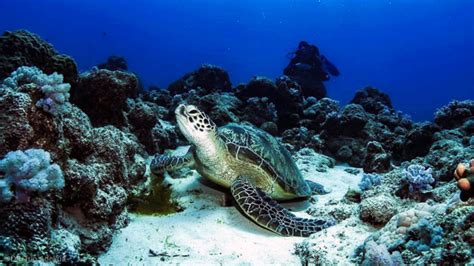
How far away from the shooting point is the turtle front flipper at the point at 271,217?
4753 mm

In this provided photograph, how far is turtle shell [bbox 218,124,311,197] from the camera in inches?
237

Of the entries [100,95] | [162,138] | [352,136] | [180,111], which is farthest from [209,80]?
[180,111]

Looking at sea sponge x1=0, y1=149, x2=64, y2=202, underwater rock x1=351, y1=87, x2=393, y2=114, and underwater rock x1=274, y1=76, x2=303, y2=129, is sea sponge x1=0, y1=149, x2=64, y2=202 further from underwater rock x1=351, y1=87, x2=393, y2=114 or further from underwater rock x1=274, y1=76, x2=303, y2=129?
underwater rock x1=351, y1=87, x2=393, y2=114

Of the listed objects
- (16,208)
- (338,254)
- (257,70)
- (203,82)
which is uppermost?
(257,70)

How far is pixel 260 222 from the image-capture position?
4918 mm

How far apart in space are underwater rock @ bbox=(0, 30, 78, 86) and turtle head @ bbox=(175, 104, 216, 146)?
337 centimetres

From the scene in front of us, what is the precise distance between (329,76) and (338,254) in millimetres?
17579

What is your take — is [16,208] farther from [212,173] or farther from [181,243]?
[212,173]

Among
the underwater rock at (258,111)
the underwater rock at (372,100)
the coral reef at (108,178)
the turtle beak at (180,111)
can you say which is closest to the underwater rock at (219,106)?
the underwater rock at (258,111)

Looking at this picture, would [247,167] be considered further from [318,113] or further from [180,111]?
[318,113]

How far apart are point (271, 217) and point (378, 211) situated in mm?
1523

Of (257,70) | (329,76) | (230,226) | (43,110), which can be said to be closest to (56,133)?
(43,110)

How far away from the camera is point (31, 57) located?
7449mm

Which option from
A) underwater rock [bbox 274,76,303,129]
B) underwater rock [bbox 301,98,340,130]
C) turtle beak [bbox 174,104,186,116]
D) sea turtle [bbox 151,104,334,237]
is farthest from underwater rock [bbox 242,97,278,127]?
turtle beak [bbox 174,104,186,116]
